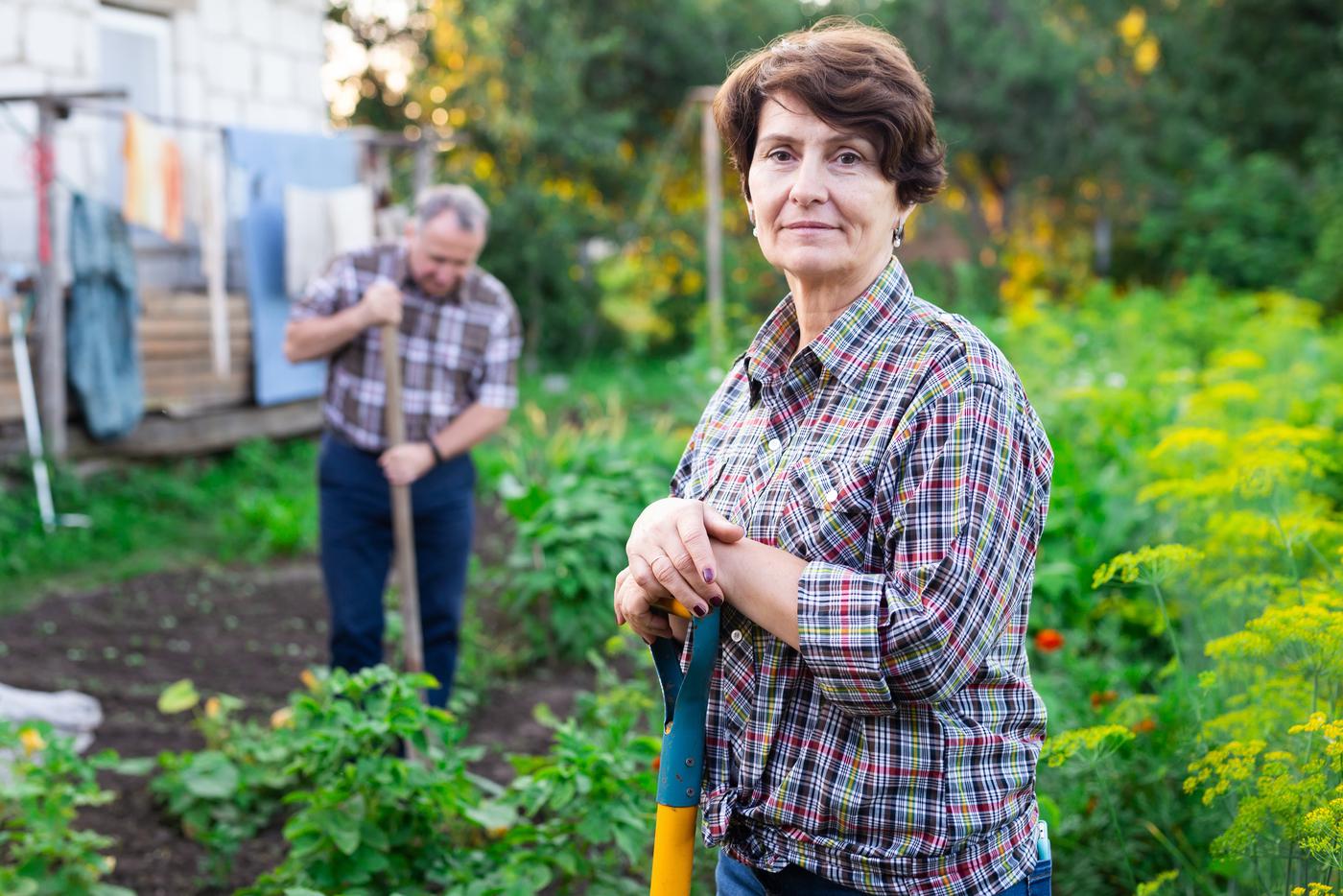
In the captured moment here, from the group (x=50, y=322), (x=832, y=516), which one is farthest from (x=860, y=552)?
(x=50, y=322)

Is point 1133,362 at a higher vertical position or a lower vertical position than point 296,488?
higher

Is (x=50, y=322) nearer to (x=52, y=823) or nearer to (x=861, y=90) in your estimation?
(x=52, y=823)

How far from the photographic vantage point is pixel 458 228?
4020 millimetres

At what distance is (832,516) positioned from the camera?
1.53 m

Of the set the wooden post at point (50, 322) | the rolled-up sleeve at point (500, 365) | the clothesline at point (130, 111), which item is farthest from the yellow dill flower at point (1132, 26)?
the rolled-up sleeve at point (500, 365)

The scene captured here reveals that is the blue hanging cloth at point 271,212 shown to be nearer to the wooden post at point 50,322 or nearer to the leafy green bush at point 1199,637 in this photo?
the wooden post at point 50,322

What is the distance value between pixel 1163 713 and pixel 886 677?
188 cm

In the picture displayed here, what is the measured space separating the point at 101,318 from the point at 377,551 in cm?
441

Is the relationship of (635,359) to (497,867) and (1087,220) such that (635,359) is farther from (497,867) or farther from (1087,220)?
(497,867)

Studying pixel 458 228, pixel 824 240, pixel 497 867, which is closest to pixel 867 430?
pixel 824 240

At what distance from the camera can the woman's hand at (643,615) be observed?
1645 millimetres

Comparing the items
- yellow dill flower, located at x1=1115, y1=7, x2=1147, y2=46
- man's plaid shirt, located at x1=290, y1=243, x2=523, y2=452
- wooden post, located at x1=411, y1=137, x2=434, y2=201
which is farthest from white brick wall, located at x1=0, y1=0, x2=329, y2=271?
yellow dill flower, located at x1=1115, y1=7, x2=1147, y2=46

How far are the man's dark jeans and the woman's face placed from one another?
2712 mm

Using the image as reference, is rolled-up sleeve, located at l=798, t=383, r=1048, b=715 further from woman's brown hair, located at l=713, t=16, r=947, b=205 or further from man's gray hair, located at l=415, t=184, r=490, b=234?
man's gray hair, located at l=415, t=184, r=490, b=234
